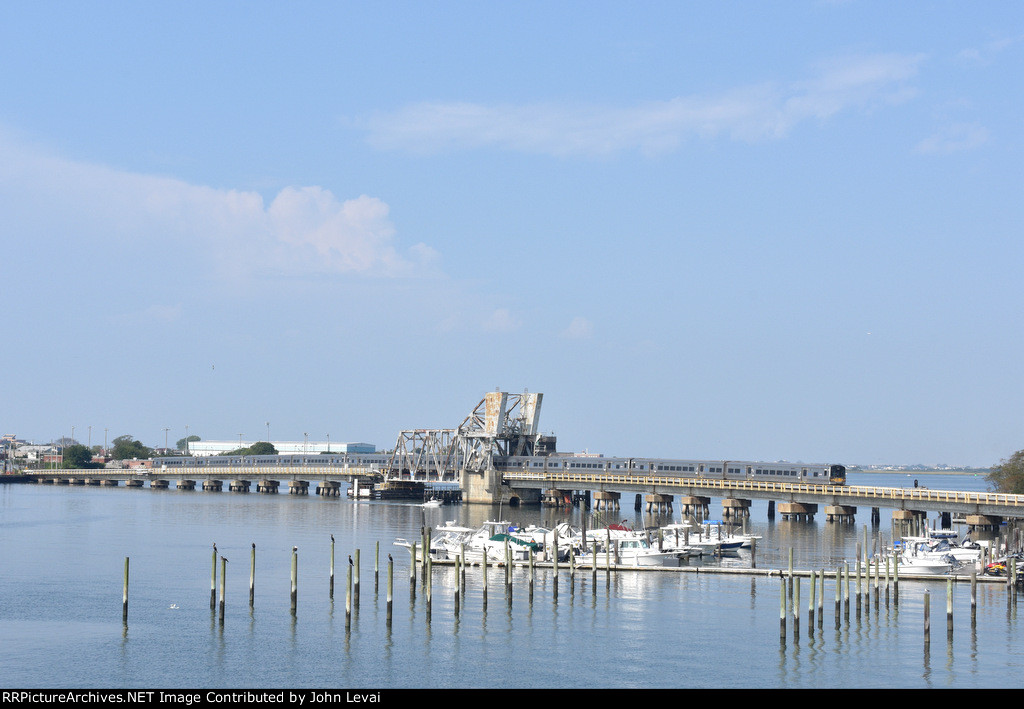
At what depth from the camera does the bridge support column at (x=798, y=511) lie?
139 metres

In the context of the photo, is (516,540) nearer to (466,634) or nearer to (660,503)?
(466,634)

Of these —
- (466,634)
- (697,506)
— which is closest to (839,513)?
(697,506)

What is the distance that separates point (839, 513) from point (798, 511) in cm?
591

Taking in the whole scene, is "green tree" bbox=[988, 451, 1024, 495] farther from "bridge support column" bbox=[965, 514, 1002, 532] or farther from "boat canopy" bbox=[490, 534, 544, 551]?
"boat canopy" bbox=[490, 534, 544, 551]

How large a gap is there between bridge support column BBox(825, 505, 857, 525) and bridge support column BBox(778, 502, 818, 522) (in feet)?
9.11

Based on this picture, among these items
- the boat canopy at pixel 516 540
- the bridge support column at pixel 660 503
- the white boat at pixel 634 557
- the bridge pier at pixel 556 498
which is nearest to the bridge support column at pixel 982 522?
the white boat at pixel 634 557

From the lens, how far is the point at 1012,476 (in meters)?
139

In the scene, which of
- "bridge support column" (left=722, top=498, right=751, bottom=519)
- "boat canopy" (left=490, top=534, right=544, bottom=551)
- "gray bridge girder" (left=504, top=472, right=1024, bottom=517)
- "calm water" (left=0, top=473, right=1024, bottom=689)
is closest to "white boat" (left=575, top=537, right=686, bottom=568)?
"calm water" (left=0, top=473, right=1024, bottom=689)

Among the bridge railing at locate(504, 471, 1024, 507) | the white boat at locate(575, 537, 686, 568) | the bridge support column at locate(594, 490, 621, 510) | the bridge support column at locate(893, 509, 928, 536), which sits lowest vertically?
the bridge support column at locate(594, 490, 621, 510)

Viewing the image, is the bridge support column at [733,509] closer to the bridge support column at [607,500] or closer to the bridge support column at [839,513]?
the bridge support column at [839,513]

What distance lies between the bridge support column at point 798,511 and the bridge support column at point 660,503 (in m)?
19.5

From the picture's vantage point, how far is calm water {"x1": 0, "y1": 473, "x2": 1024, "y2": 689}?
46.2 m
